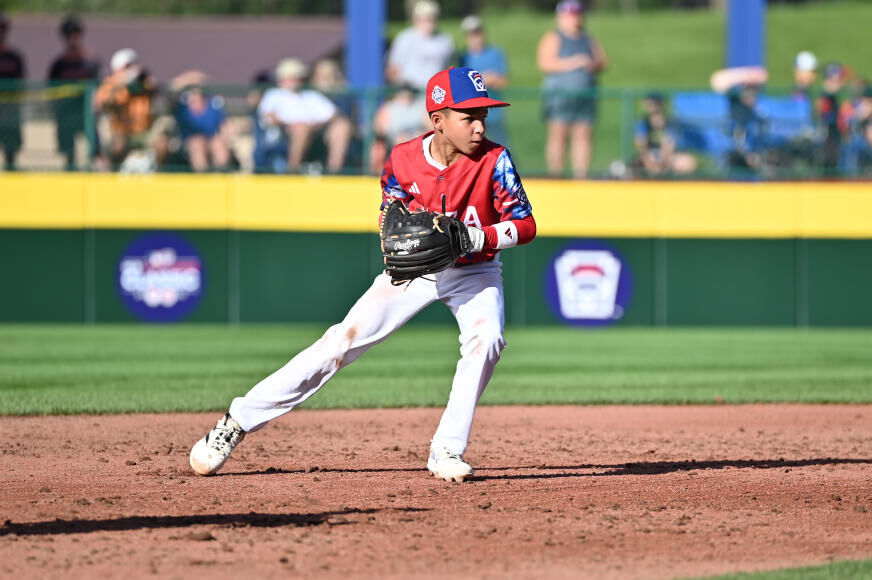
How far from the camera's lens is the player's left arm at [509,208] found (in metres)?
6.30

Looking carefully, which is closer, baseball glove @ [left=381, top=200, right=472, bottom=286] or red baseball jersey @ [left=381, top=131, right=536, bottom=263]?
baseball glove @ [left=381, top=200, right=472, bottom=286]

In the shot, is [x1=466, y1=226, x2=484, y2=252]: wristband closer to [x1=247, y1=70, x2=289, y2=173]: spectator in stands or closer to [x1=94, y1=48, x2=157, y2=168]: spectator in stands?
[x1=247, y1=70, x2=289, y2=173]: spectator in stands

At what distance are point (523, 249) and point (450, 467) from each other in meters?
9.92

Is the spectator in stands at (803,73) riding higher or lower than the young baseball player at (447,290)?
higher

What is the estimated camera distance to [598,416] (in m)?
9.61

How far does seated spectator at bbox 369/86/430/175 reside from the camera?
16.0 meters

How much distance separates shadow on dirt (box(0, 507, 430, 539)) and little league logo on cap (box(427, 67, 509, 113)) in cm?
201

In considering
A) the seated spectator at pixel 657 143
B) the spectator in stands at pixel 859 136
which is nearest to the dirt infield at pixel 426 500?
the seated spectator at pixel 657 143

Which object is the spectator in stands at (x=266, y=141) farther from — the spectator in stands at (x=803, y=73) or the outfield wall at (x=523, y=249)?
A: the spectator in stands at (x=803, y=73)

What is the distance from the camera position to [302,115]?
16.0m

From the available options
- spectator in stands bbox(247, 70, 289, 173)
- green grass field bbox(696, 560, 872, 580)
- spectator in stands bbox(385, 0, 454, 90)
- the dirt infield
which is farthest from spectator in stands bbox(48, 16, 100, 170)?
green grass field bbox(696, 560, 872, 580)

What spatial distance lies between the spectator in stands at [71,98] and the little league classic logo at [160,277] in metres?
1.31

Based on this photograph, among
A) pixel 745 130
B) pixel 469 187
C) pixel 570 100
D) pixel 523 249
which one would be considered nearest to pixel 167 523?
pixel 469 187

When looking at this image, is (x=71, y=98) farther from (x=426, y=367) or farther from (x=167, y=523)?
(x=167, y=523)
